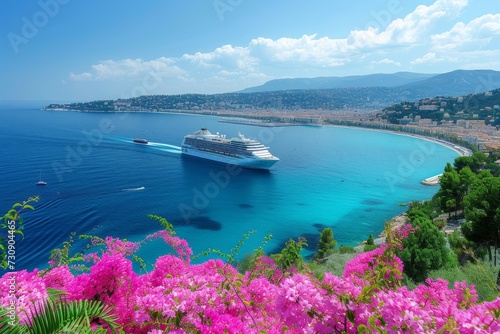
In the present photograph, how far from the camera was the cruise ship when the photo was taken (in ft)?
108

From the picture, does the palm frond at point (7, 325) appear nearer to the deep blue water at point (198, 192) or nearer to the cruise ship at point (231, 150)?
the deep blue water at point (198, 192)

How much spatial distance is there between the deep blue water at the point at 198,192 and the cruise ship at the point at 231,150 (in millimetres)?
1132

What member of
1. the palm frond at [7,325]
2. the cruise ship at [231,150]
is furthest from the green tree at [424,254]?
the cruise ship at [231,150]

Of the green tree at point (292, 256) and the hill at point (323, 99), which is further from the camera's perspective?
the hill at point (323, 99)

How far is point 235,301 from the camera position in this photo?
1.93 metres

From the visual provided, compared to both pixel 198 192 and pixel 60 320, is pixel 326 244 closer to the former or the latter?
pixel 198 192

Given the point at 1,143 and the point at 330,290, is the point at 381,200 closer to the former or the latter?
the point at 330,290

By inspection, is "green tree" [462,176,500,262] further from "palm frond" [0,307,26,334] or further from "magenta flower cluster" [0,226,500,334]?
"palm frond" [0,307,26,334]

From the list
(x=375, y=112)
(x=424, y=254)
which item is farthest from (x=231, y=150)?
(x=375, y=112)

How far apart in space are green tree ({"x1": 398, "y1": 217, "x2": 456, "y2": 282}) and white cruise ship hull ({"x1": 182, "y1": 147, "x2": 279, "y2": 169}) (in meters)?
24.1

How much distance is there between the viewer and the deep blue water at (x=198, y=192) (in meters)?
17.0

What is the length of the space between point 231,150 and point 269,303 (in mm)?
33642

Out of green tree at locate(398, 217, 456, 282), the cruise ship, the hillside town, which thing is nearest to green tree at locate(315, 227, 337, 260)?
green tree at locate(398, 217, 456, 282)

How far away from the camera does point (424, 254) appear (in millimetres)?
8219
